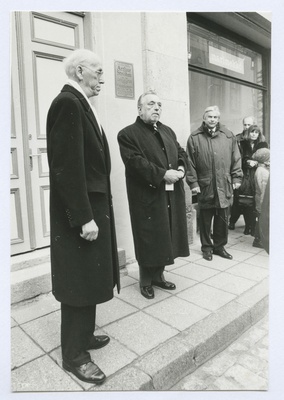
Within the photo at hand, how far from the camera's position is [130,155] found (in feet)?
10.3

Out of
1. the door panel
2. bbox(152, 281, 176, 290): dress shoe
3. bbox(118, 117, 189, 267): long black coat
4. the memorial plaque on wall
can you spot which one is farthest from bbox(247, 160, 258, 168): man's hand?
the door panel

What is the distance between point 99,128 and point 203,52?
455 cm

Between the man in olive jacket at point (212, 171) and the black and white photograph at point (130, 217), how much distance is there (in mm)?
19

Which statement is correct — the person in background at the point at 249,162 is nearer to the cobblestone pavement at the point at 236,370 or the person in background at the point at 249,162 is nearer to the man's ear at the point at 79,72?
the cobblestone pavement at the point at 236,370

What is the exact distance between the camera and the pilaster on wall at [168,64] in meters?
4.19

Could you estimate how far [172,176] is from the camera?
314 centimetres

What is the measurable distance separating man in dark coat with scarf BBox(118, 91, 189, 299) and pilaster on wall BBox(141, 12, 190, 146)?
104 cm

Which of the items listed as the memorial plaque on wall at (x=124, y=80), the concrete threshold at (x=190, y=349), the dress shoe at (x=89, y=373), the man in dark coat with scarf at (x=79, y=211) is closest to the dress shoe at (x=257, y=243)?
the concrete threshold at (x=190, y=349)

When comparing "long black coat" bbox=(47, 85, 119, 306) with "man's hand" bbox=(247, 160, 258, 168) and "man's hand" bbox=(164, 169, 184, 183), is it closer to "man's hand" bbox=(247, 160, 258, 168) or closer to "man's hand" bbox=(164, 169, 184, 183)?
"man's hand" bbox=(164, 169, 184, 183)

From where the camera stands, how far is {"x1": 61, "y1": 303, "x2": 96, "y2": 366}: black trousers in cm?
211

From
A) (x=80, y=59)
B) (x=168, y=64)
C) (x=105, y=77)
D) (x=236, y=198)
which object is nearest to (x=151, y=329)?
(x=80, y=59)

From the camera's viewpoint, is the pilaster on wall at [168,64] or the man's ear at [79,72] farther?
the pilaster on wall at [168,64]

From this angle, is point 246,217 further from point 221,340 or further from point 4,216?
point 4,216
